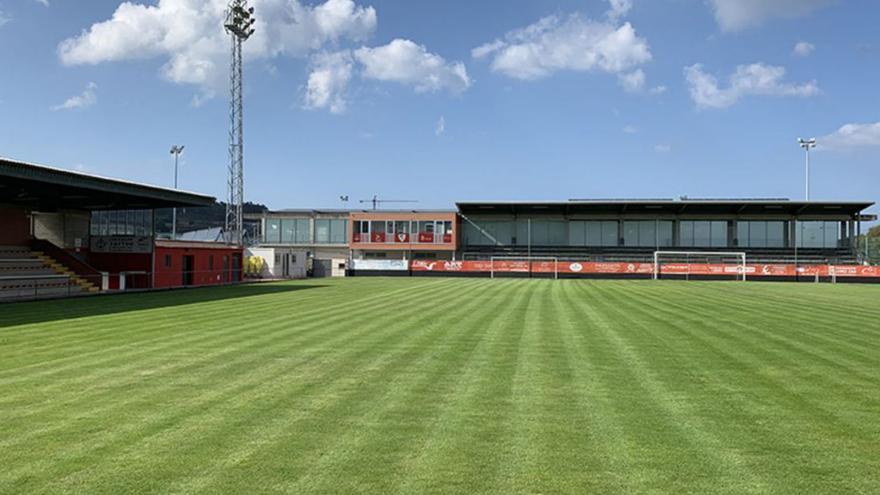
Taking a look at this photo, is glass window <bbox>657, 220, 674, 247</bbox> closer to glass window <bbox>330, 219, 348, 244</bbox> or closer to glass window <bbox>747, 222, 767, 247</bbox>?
glass window <bbox>747, 222, 767, 247</bbox>

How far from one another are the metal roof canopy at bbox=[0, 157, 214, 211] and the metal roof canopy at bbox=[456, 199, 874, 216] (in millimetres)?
36358

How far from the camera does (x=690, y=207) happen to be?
63.0m

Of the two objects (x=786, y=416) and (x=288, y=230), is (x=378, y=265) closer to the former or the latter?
(x=288, y=230)

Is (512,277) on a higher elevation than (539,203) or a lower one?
lower

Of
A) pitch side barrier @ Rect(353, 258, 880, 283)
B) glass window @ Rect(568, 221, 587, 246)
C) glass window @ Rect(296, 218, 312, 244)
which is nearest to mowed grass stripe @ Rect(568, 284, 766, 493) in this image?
pitch side barrier @ Rect(353, 258, 880, 283)

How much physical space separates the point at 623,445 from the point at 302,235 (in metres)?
67.3

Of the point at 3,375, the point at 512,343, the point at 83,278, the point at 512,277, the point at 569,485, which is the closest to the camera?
the point at 569,485

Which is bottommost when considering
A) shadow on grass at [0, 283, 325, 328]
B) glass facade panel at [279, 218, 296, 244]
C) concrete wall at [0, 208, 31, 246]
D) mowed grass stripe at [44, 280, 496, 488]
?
shadow on grass at [0, 283, 325, 328]

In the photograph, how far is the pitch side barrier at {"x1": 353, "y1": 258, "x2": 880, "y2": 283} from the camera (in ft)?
165

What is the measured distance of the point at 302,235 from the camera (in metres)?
70.6

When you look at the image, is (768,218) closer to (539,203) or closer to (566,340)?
(539,203)

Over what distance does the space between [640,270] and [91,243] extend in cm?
4306

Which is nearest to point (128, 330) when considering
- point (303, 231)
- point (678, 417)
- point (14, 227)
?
point (678, 417)

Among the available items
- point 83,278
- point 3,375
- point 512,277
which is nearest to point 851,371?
point 3,375
